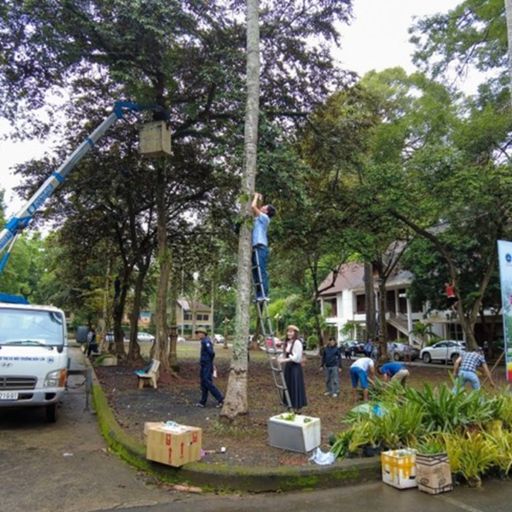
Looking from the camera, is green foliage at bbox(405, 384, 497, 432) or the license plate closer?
green foliage at bbox(405, 384, 497, 432)

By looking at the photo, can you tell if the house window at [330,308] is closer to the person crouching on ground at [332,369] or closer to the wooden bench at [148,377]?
the person crouching on ground at [332,369]

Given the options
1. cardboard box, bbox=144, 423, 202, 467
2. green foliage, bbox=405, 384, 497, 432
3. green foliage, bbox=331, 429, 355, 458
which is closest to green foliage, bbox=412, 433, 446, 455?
green foliage, bbox=405, 384, 497, 432

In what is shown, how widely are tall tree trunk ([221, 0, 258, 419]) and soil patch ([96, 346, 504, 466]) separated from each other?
0.37 meters

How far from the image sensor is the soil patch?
6.59 metres

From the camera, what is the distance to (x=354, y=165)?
15.9 metres

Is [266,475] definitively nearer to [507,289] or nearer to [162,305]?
[507,289]

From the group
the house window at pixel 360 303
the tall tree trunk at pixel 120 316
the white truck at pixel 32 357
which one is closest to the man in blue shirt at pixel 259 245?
the white truck at pixel 32 357

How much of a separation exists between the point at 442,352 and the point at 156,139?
922 inches

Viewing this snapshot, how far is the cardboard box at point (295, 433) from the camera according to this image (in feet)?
21.3

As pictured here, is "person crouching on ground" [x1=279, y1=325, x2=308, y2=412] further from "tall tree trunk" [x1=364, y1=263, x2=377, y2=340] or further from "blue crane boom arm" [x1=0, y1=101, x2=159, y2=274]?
"tall tree trunk" [x1=364, y1=263, x2=377, y2=340]

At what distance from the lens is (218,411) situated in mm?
9898

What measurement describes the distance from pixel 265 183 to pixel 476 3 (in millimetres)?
11100

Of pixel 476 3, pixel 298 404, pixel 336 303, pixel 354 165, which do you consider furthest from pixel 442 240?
pixel 336 303

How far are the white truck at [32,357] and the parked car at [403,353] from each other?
87.6 ft
